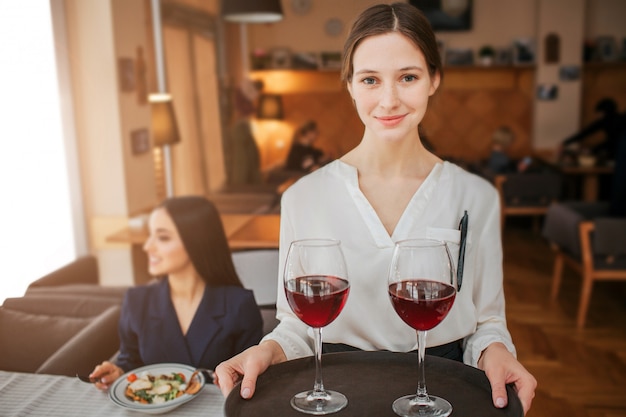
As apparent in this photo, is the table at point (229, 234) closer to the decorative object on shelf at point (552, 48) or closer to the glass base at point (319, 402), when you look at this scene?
the glass base at point (319, 402)

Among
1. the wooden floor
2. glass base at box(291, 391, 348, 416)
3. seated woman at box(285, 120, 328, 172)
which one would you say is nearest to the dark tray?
glass base at box(291, 391, 348, 416)

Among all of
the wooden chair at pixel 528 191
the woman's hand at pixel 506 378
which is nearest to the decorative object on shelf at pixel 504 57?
the wooden chair at pixel 528 191

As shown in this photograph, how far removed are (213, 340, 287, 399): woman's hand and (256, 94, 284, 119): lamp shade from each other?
5.28 metres

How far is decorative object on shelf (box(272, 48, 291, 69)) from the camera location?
6074mm

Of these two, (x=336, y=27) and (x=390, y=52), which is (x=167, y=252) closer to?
(x=336, y=27)

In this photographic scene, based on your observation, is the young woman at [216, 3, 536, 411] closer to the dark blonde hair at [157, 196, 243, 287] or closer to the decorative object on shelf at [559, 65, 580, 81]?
the dark blonde hair at [157, 196, 243, 287]

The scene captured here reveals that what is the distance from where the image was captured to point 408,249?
74 centimetres

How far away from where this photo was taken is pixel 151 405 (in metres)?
1.00

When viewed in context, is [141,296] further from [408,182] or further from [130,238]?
[130,238]

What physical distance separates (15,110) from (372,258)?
0.74 m

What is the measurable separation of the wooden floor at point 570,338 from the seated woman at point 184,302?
92 cm

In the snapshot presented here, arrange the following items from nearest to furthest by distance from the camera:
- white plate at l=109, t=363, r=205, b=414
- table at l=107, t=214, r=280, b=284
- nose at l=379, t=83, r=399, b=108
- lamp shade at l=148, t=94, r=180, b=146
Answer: nose at l=379, t=83, r=399, b=108, white plate at l=109, t=363, r=205, b=414, table at l=107, t=214, r=280, b=284, lamp shade at l=148, t=94, r=180, b=146

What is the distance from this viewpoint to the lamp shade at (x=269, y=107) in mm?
5992

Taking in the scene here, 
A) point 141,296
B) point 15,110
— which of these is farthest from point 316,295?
point 141,296
